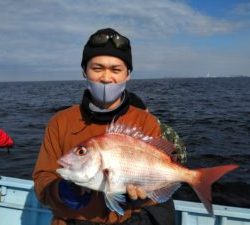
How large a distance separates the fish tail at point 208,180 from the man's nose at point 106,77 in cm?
116

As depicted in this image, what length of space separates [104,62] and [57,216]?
1.51 meters

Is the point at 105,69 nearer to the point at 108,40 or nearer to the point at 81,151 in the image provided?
the point at 108,40

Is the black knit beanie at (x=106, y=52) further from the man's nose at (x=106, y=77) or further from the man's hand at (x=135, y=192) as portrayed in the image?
the man's hand at (x=135, y=192)

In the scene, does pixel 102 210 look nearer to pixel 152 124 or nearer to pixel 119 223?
pixel 119 223

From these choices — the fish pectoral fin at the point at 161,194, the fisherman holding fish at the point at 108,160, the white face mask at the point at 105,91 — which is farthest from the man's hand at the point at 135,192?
the white face mask at the point at 105,91

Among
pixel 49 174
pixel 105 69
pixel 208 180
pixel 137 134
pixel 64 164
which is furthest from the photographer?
pixel 105 69

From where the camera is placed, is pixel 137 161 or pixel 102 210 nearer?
pixel 137 161

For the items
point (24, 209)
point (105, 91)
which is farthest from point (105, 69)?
point (24, 209)

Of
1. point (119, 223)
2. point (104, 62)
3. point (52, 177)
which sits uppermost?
point (104, 62)

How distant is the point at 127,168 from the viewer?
341 centimetres

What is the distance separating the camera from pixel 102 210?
3840 millimetres

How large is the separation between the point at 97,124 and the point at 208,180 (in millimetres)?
1158

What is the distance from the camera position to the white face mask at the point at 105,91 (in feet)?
12.6

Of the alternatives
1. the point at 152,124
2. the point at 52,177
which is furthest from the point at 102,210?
the point at 152,124
